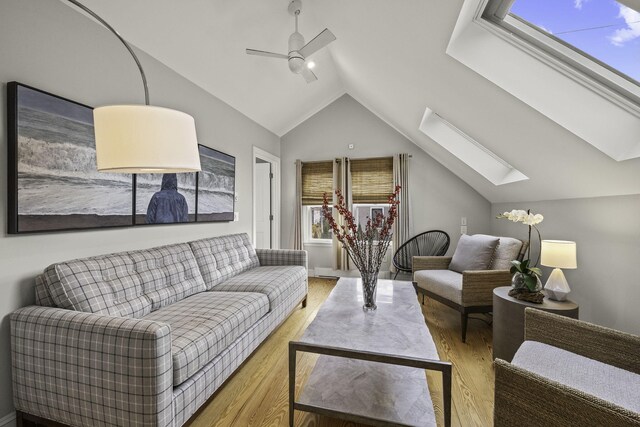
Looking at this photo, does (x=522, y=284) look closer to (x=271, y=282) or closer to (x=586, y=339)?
(x=586, y=339)

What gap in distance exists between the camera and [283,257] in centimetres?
340

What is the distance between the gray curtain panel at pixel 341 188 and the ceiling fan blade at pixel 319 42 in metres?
2.28

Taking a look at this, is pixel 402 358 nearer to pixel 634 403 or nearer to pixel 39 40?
pixel 634 403

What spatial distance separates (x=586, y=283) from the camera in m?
2.18

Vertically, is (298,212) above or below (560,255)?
above

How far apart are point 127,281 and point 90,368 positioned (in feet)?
2.06

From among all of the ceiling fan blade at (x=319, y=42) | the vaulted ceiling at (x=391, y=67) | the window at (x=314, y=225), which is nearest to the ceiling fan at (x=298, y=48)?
the ceiling fan blade at (x=319, y=42)

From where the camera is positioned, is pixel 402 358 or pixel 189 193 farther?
pixel 189 193

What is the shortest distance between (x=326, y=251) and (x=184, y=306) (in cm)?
305

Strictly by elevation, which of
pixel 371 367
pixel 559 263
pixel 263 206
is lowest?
pixel 371 367

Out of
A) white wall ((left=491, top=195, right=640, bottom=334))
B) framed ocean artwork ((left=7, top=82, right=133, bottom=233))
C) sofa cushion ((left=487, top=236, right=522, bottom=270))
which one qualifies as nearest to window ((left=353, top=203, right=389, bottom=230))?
sofa cushion ((left=487, top=236, right=522, bottom=270))

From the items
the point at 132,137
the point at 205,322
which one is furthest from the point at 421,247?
the point at 132,137

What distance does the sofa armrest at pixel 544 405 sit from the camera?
800mm

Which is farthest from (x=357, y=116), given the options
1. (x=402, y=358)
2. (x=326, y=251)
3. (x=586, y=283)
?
(x=402, y=358)
